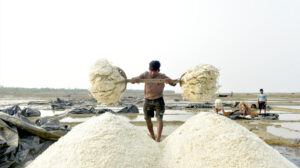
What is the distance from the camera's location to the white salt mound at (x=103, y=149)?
70.5 inches

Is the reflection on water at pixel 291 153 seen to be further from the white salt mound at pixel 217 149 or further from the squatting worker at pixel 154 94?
the squatting worker at pixel 154 94

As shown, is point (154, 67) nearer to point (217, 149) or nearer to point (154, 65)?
point (154, 65)

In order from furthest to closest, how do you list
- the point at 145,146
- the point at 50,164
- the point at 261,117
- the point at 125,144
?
1. the point at 261,117
2. the point at 145,146
3. the point at 125,144
4. the point at 50,164

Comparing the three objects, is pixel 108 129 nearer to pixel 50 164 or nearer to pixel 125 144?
pixel 125 144

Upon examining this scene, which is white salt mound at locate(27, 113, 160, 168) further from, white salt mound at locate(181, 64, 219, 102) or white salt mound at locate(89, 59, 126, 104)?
white salt mound at locate(181, 64, 219, 102)

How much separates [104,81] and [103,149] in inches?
33.8

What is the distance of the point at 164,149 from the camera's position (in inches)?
89.6

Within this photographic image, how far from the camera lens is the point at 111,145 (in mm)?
1930

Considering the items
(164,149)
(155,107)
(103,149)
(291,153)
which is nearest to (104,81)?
(103,149)

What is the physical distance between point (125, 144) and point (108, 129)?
9.1 inches

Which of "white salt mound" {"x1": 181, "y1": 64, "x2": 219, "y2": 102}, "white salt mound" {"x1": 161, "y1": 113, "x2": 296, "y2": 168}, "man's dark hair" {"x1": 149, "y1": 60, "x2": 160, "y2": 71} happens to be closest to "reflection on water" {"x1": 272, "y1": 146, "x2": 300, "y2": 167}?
"white salt mound" {"x1": 161, "y1": 113, "x2": 296, "y2": 168}

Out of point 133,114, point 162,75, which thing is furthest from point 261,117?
point 162,75

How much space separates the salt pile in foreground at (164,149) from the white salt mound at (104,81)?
1.15 ft

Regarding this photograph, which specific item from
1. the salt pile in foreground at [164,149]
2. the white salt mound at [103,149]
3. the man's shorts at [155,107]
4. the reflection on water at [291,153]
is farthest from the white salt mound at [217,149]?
the reflection on water at [291,153]
